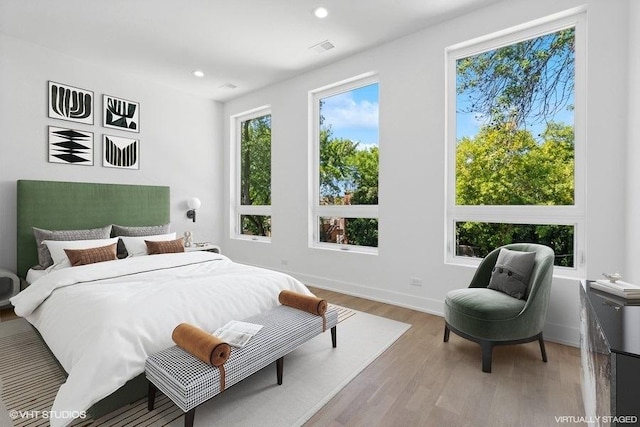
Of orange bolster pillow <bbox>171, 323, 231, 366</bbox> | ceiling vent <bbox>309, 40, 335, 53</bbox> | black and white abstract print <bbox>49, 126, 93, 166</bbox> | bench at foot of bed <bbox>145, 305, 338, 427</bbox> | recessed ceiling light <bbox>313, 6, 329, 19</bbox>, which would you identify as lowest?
bench at foot of bed <bbox>145, 305, 338, 427</bbox>

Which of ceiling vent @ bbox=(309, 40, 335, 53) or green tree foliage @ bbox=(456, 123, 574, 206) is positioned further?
ceiling vent @ bbox=(309, 40, 335, 53)

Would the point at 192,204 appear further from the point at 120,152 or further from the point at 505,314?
the point at 505,314

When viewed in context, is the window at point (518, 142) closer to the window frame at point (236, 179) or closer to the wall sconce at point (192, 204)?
the window frame at point (236, 179)

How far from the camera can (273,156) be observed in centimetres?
501

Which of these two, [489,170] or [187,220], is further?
[187,220]

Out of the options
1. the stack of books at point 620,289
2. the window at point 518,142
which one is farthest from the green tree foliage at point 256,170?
the stack of books at point 620,289

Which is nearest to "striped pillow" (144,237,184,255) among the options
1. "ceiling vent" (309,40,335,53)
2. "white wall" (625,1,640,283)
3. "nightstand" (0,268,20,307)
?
"nightstand" (0,268,20,307)

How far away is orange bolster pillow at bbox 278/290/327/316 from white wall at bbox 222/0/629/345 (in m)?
1.53

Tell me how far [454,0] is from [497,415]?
3355 mm

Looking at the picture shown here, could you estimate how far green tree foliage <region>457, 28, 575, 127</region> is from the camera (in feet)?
9.12

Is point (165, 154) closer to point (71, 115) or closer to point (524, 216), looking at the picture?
point (71, 115)

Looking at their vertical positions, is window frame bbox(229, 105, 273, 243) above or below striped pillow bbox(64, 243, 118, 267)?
above

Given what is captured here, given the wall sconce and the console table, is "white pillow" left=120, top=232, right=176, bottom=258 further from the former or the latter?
the console table

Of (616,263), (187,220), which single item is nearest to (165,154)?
(187,220)
